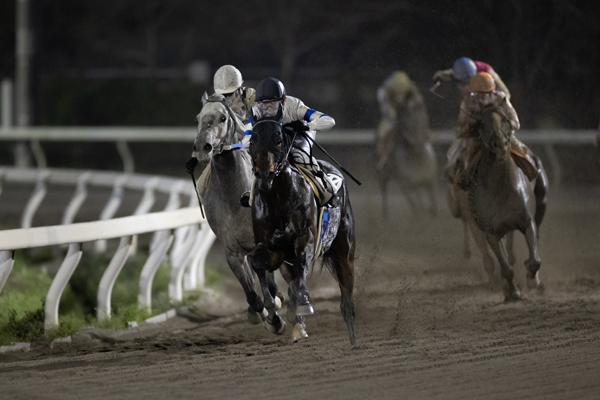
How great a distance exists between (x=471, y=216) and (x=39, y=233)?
10.9 ft

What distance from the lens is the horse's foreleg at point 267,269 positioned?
4730 millimetres

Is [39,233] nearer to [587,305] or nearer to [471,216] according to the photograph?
[471,216]

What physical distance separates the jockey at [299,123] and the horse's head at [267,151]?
Result: 0.11m

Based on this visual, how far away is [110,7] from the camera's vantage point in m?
26.5

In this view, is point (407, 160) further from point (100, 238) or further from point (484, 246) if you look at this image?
point (100, 238)

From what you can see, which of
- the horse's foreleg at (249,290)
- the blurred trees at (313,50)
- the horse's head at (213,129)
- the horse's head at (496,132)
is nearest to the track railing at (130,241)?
the horse's foreleg at (249,290)

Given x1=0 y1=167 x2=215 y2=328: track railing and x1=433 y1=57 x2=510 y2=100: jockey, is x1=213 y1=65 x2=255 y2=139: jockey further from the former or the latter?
x1=433 y1=57 x2=510 y2=100: jockey

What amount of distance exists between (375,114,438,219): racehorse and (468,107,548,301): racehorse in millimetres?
5051

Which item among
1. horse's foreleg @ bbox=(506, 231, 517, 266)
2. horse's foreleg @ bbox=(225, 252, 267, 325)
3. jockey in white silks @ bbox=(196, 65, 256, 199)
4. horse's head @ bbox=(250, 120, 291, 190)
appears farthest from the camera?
horse's foreleg @ bbox=(506, 231, 517, 266)

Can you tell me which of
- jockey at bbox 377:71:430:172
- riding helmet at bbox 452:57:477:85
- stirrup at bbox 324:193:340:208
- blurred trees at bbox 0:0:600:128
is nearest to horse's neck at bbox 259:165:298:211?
stirrup at bbox 324:193:340:208

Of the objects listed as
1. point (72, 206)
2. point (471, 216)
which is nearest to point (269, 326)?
point (471, 216)

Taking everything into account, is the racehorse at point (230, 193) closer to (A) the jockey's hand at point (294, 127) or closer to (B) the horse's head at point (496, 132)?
(A) the jockey's hand at point (294, 127)

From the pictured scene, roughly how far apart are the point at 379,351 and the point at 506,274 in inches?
79.9

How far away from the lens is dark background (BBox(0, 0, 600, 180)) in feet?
45.1
